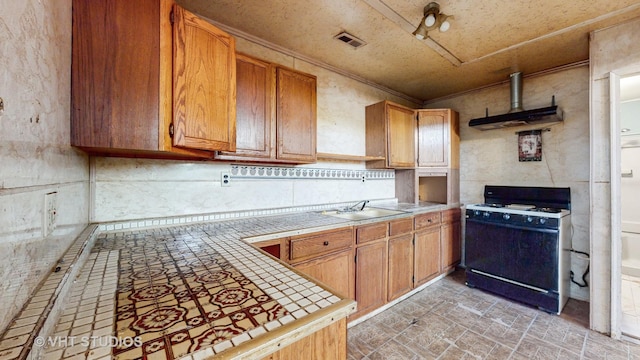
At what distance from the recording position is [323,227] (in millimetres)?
1788

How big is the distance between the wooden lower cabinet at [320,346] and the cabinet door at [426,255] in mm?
2143

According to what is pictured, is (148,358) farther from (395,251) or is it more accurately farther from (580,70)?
(580,70)

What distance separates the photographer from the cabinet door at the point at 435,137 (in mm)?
3104

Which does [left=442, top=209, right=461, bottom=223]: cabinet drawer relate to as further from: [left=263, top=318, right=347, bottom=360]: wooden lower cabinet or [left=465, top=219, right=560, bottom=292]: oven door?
[left=263, top=318, right=347, bottom=360]: wooden lower cabinet

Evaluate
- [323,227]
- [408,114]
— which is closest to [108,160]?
[323,227]

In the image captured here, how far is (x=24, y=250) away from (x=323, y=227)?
1.44 meters

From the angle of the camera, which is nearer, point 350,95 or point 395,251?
point 395,251

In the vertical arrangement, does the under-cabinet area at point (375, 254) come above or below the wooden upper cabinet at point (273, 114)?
below

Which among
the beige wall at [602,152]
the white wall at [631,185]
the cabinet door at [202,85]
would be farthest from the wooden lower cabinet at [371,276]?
the white wall at [631,185]

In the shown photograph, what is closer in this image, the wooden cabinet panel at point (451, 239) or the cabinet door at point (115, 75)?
the cabinet door at point (115, 75)

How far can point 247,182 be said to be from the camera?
80.5 inches

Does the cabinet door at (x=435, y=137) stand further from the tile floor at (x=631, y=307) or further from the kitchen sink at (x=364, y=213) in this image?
the tile floor at (x=631, y=307)

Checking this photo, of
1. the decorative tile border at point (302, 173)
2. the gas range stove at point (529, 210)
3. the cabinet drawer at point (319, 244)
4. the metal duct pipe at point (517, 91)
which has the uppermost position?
the metal duct pipe at point (517, 91)

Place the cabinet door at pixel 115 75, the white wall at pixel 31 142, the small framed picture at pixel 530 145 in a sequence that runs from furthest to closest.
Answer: the small framed picture at pixel 530 145
the cabinet door at pixel 115 75
the white wall at pixel 31 142
